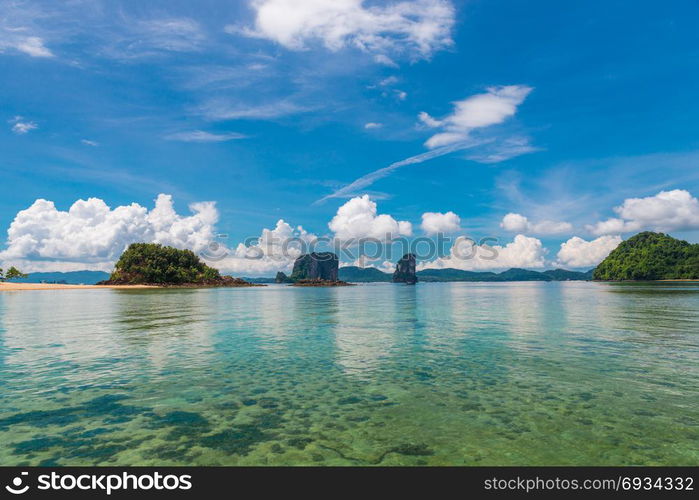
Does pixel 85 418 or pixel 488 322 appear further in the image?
pixel 488 322

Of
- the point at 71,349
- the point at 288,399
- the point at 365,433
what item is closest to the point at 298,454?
the point at 365,433

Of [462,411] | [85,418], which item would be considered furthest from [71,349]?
[462,411]

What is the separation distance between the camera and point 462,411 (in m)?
12.8

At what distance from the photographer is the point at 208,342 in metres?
28.2

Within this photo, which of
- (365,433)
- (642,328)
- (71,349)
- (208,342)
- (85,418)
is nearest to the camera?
(365,433)

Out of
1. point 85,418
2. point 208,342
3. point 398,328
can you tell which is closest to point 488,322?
point 398,328

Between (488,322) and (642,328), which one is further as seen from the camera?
(488,322)

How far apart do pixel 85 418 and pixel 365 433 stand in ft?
31.2
